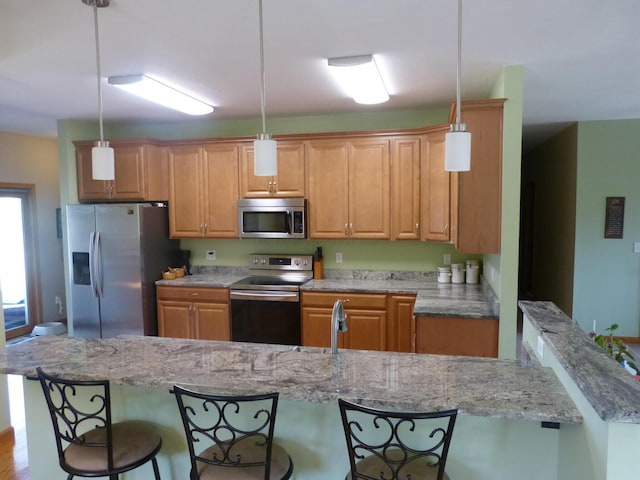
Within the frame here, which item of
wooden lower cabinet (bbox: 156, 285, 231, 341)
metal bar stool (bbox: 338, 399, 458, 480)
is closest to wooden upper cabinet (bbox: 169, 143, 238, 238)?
wooden lower cabinet (bbox: 156, 285, 231, 341)

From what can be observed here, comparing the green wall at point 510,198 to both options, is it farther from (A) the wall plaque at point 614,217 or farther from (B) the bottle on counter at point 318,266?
(A) the wall plaque at point 614,217

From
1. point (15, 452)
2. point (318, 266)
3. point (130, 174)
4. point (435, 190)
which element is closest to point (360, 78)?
point (435, 190)

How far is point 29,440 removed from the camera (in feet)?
6.86

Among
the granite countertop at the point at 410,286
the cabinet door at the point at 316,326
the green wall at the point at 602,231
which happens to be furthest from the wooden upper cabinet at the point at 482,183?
the green wall at the point at 602,231

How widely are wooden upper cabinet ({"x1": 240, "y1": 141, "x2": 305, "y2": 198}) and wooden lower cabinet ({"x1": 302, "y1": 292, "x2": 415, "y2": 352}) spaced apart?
41.9 inches

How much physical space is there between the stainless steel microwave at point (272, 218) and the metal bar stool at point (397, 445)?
2.68 m

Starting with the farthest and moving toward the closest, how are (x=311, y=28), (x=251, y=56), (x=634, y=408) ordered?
1. (x=251, y=56)
2. (x=311, y=28)
3. (x=634, y=408)

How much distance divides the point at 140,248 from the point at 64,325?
2603 mm

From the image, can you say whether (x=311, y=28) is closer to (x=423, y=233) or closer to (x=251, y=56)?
(x=251, y=56)

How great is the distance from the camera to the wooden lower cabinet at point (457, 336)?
118 inches

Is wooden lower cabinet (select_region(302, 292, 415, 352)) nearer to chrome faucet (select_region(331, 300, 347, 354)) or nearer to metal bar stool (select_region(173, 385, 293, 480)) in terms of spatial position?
chrome faucet (select_region(331, 300, 347, 354))

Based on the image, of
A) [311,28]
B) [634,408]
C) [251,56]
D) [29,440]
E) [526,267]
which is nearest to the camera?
[634,408]

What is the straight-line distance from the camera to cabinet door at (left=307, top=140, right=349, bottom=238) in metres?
4.14

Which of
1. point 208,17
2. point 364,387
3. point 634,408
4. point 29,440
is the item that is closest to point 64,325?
point 29,440
